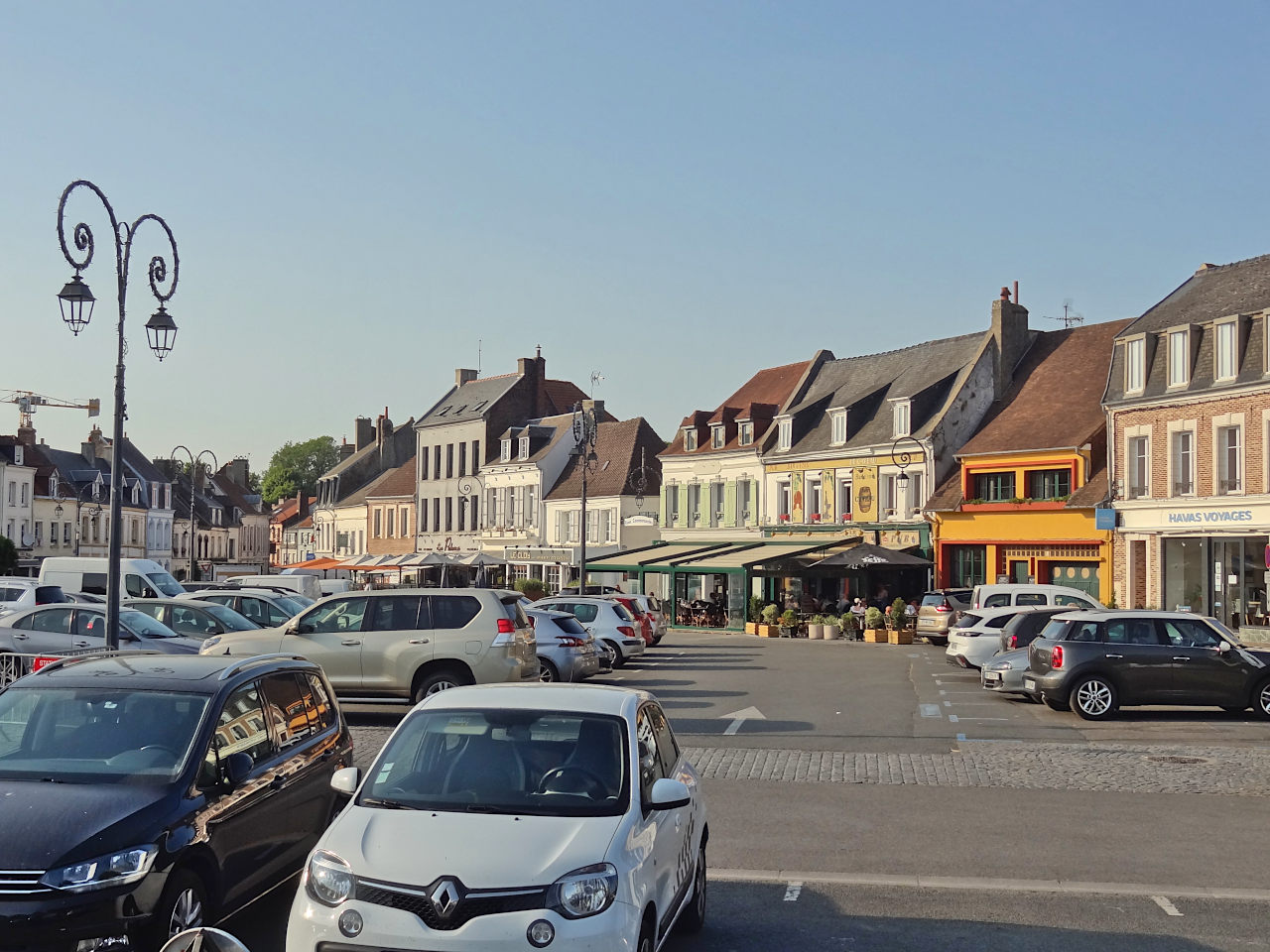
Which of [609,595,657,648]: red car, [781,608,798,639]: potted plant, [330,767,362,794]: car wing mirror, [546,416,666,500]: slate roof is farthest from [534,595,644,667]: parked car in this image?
[546,416,666,500]: slate roof

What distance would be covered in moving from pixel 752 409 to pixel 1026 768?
44225mm

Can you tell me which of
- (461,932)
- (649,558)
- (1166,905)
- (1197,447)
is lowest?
(1166,905)

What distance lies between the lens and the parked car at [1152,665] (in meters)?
19.6

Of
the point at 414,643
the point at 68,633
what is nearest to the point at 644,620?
the point at 68,633

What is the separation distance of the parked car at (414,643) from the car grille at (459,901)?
1237cm

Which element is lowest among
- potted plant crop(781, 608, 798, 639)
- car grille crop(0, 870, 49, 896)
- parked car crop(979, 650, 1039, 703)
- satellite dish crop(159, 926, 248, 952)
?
potted plant crop(781, 608, 798, 639)

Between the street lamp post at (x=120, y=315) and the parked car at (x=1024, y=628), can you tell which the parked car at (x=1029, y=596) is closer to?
the parked car at (x=1024, y=628)

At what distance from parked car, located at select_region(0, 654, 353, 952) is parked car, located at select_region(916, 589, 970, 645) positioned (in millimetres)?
30866

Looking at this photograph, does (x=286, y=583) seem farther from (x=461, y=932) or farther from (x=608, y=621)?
(x=461, y=932)

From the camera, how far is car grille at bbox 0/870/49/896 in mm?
6121

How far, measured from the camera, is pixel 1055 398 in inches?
1847

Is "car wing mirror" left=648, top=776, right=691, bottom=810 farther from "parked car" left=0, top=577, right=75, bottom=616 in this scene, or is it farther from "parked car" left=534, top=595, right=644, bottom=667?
"parked car" left=0, top=577, right=75, bottom=616

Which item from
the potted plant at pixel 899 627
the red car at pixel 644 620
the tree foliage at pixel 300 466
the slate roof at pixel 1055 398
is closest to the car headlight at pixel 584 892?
the red car at pixel 644 620

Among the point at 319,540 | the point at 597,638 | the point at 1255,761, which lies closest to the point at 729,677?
the point at 597,638
